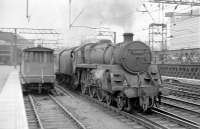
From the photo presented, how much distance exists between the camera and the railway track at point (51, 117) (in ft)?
31.1

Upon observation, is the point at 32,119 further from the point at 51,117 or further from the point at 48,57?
the point at 48,57

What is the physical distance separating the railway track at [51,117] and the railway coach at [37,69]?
2.88m

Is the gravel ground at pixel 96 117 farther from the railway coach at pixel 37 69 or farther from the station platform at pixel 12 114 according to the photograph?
the railway coach at pixel 37 69

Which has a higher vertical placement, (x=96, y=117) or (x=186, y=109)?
(x=186, y=109)

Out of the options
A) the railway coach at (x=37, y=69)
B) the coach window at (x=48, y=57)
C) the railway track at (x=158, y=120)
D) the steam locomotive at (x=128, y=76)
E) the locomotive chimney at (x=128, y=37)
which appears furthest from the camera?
the coach window at (x=48, y=57)

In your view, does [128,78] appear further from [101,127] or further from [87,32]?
[87,32]

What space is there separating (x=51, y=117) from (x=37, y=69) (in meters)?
6.88

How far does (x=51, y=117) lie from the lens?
1090cm

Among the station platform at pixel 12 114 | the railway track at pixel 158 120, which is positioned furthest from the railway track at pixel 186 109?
the station platform at pixel 12 114

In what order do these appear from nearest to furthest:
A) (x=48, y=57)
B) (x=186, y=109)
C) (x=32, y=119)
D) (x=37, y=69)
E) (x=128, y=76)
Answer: (x=32, y=119) → (x=128, y=76) → (x=186, y=109) → (x=37, y=69) → (x=48, y=57)

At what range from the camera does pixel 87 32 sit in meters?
36.1

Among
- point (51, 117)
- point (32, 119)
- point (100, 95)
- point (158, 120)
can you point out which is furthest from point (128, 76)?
point (32, 119)

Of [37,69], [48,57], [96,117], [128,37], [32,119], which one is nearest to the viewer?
[32,119]

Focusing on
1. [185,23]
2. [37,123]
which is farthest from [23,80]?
[185,23]
